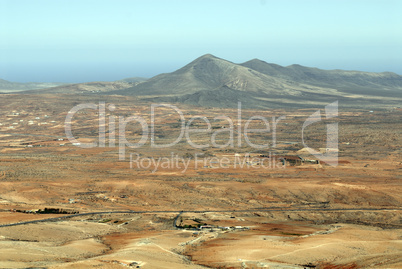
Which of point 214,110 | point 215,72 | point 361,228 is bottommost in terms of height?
point 361,228

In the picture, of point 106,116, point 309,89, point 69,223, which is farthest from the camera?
point 309,89

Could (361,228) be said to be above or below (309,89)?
below

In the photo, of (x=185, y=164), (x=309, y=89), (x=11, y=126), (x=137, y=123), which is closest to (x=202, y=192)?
(x=185, y=164)

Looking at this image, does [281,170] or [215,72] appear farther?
[215,72]

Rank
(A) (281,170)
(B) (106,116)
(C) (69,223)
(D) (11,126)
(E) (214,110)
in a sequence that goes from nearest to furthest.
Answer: (C) (69,223), (A) (281,170), (D) (11,126), (B) (106,116), (E) (214,110)

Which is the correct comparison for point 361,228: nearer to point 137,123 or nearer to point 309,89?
point 137,123

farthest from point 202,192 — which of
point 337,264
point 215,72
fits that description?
point 215,72
